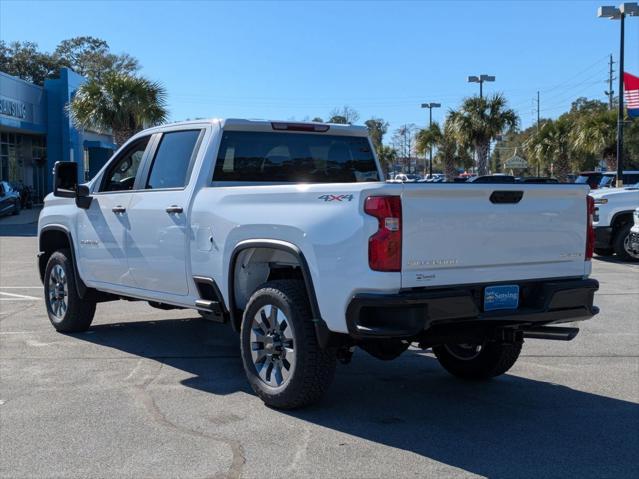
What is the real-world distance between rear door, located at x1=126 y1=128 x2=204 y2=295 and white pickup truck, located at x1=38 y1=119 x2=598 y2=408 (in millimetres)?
16

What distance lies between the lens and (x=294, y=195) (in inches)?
195

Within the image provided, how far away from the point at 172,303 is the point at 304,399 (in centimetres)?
182

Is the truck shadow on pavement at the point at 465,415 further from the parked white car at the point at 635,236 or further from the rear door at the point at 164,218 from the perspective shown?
the parked white car at the point at 635,236

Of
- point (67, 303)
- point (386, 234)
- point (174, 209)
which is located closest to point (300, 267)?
point (386, 234)

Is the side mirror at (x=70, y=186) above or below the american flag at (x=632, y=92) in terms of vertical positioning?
below

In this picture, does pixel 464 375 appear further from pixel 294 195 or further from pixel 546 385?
pixel 294 195

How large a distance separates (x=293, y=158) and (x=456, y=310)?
8.73 ft

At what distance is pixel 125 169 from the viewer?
24.1 feet

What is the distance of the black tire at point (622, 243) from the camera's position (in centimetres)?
1543

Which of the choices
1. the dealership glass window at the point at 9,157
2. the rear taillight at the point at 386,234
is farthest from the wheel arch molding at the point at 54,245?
the dealership glass window at the point at 9,157

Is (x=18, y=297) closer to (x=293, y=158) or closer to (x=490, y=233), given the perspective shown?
(x=293, y=158)

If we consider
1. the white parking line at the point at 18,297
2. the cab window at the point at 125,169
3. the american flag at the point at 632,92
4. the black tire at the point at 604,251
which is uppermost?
the american flag at the point at 632,92

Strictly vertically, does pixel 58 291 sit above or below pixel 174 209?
below

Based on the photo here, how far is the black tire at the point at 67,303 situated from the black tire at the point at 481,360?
382 cm
